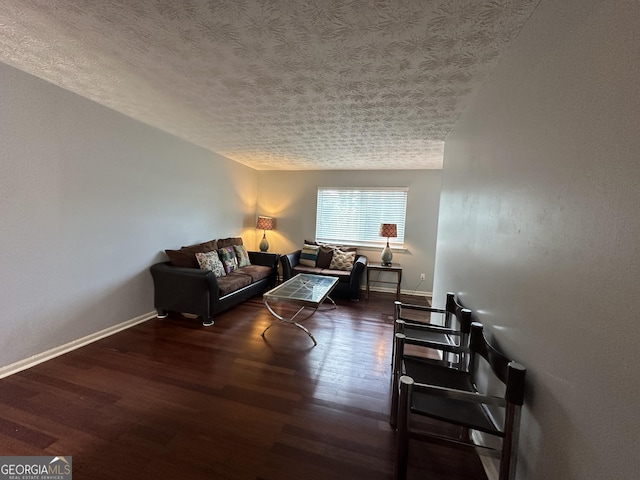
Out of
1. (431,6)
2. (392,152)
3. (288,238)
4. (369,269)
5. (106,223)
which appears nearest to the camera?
(431,6)

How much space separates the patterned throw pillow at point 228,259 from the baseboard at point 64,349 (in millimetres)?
1164

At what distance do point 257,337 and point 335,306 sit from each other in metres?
1.48

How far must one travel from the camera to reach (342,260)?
4711mm

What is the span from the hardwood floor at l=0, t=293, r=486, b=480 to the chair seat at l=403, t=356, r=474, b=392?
0.42 m

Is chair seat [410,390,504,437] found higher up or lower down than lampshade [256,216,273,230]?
lower down

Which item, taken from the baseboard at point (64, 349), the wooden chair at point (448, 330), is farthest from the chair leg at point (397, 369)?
the baseboard at point (64, 349)

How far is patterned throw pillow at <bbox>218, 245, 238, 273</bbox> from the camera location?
12.9 ft

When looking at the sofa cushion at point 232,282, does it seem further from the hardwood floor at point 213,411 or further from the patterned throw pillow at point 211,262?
the hardwood floor at point 213,411

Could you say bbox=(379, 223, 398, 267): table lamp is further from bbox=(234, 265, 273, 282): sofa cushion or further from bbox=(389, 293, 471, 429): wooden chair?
bbox=(389, 293, 471, 429): wooden chair

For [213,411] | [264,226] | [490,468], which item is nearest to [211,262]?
[264,226]

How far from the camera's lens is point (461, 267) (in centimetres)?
212

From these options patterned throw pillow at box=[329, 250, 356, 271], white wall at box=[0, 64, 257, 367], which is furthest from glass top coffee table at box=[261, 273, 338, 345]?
white wall at box=[0, 64, 257, 367]

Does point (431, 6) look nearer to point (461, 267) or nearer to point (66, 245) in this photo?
point (461, 267)

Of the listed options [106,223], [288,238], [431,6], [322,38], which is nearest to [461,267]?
[431,6]
